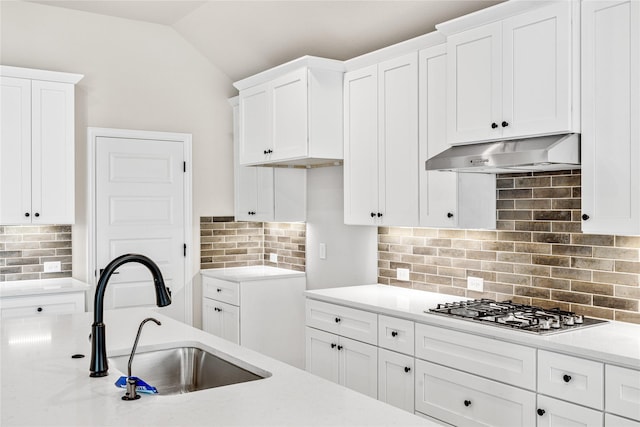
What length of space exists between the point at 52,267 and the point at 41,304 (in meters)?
0.66

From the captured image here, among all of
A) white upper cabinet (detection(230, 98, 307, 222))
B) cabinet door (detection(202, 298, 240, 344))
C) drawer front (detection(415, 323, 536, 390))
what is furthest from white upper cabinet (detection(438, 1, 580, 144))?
cabinet door (detection(202, 298, 240, 344))

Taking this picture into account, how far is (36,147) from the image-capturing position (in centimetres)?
432

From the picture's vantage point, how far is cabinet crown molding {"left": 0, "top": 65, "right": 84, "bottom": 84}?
4.20 m

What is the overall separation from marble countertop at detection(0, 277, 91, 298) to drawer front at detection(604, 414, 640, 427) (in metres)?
3.55

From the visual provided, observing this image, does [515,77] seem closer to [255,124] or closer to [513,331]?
[513,331]

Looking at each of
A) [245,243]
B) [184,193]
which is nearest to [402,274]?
[245,243]

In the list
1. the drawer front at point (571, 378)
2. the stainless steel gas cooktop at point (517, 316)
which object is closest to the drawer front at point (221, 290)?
the stainless steel gas cooktop at point (517, 316)

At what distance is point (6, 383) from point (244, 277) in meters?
3.00

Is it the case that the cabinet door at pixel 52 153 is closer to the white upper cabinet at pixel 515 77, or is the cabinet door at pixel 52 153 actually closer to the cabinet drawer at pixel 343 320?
the cabinet drawer at pixel 343 320

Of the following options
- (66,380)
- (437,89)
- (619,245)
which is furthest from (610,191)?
(66,380)

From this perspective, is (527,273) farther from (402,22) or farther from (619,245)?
(402,22)

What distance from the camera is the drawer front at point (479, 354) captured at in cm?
260

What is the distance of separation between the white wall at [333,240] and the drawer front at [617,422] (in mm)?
2208

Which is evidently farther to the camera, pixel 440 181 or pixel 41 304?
pixel 41 304
